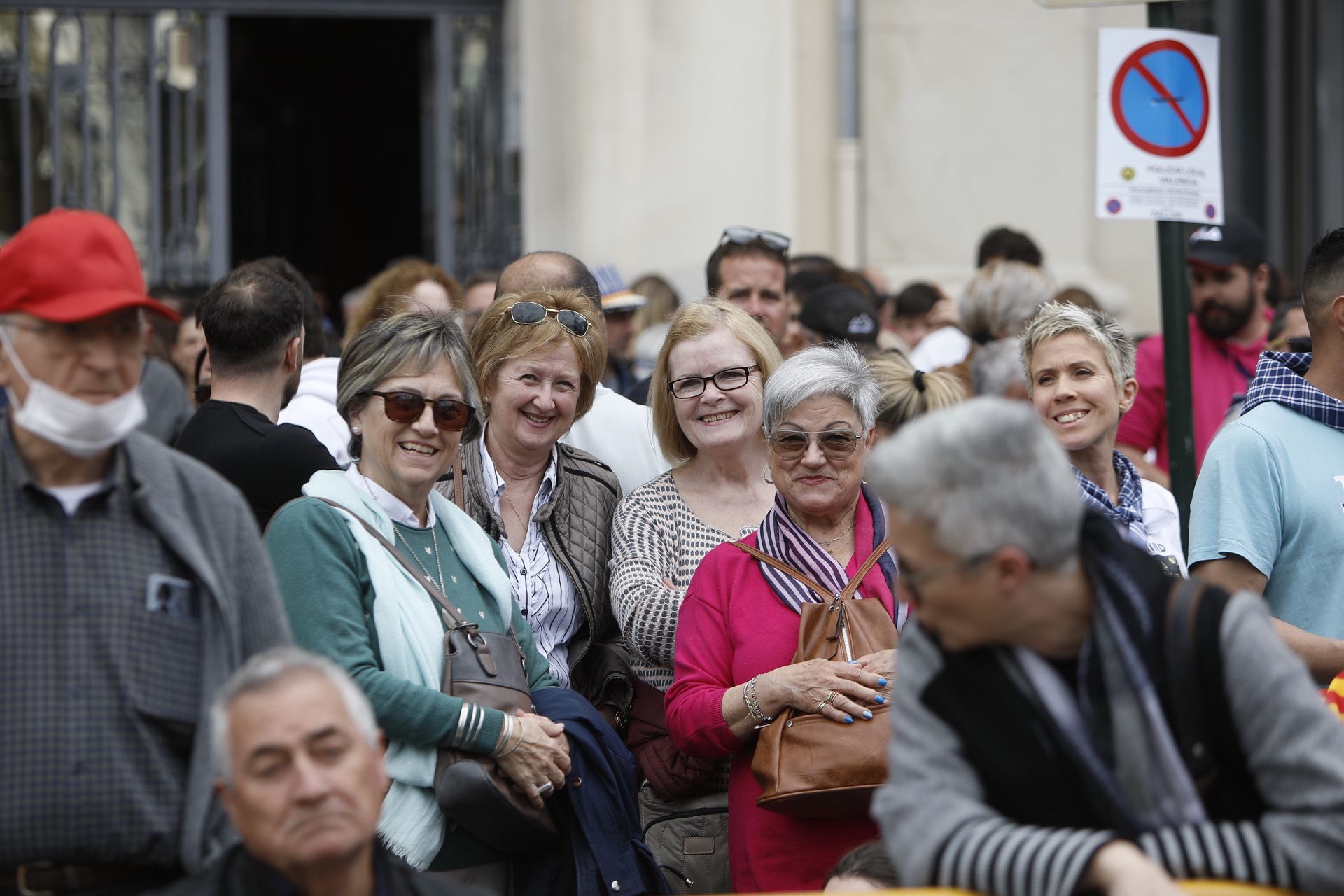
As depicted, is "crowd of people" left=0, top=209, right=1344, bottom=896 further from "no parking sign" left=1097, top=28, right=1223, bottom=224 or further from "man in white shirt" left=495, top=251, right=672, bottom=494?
"no parking sign" left=1097, top=28, right=1223, bottom=224

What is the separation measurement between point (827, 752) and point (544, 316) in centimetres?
165

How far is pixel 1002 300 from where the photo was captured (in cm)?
682

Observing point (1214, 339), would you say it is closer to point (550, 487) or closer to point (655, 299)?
point (655, 299)

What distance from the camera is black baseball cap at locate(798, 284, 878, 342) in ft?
21.9

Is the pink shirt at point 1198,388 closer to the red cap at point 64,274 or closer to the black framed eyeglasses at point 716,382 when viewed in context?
the black framed eyeglasses at point 716,382

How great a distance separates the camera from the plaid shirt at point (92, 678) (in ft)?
9.24

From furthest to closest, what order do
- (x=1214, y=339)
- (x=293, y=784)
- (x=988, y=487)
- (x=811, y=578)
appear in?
(x=1214, y=339) → (x=811, y=578) → (x=293, y=784) → (x=988, y=487)

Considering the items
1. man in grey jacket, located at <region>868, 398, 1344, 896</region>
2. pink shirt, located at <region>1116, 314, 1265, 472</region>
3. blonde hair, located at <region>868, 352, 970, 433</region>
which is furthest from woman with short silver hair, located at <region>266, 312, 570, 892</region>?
pink shirt, located at <region>1116, 314, 1265, 472</region>

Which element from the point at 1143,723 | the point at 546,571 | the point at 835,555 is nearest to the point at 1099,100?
the point at 835,555

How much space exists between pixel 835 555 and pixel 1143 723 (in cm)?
188

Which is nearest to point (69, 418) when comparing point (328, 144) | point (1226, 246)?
point (1226, 246)

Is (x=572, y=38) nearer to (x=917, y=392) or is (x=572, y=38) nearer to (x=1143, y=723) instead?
(x=917, y=392)

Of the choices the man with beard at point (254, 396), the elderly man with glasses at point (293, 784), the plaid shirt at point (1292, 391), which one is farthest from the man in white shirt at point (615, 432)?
the elderly man with glasses at point (293, 784)

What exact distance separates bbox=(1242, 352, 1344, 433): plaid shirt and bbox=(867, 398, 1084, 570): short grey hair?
1.96 m
